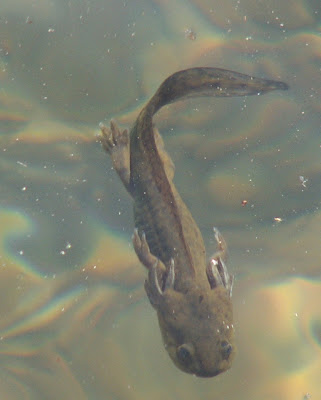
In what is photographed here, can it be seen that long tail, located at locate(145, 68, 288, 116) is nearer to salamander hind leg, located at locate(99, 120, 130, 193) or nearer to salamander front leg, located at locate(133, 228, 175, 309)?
salamander hind leg, located at locate(99, 120, 130, 193)

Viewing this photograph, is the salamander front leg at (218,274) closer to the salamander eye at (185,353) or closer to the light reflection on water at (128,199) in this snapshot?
the light reflection on water at (128,199)

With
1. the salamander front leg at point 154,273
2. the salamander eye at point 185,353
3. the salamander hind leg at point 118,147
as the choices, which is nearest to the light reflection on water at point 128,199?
the salamander hind leg at point 118,147

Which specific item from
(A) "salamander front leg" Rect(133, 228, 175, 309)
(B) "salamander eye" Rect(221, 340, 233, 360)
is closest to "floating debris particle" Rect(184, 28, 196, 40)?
(A) "salamander front leg" Rect(133, 228, 175, 309)

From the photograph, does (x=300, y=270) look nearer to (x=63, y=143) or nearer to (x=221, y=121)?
(x=221, y=121)

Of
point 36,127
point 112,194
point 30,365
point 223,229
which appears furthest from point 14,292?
point 223,229

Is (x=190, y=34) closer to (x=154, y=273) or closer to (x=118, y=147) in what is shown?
(x=118, y=147)

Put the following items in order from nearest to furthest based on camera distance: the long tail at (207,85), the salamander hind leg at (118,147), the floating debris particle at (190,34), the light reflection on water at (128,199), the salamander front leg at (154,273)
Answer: the salamander front leg at (154,273) → the light reflection on water at (128,199) → the long tail at (207,85) → the salamander hind leg at (118,147) → the floating debris particle at (190,34)
